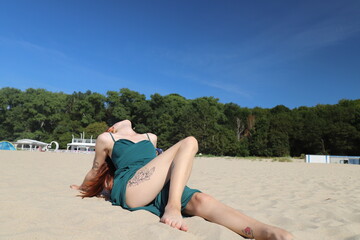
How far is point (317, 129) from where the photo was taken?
101ft

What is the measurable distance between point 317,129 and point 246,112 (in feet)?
41.1

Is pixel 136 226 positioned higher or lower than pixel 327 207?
higher

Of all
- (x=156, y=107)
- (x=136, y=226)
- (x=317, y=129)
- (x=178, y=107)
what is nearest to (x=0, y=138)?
(x=156, y=107)

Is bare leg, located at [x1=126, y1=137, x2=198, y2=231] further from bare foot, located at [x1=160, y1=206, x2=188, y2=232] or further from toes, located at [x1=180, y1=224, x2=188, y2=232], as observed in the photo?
toes, located at [x1=180, y1=224, x2=188, y2=232]

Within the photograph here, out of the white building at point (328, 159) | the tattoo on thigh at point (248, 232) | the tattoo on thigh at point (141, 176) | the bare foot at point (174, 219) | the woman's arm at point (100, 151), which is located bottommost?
the white building at point (328, 159)

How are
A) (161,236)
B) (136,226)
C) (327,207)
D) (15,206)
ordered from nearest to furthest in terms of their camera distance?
1. (161,236)
2. (136,226)
3. (15,206)
4. (327,207)

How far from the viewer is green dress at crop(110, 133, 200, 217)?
82.2 inches

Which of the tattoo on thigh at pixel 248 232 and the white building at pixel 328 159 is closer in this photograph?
the tattoo on thigh at pixel 248 232

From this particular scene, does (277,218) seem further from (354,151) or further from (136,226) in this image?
(354,151)

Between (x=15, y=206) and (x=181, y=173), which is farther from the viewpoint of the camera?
(x=15, y=206)

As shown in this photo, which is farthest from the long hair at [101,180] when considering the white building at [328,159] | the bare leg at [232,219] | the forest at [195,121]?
the forest at [195,121]

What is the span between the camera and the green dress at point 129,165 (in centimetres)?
209

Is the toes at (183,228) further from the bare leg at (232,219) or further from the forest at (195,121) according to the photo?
the forest at (195,121)

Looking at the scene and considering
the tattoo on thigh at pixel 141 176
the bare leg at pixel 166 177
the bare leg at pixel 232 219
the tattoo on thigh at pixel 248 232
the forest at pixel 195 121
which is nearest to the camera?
the bare leg at pixel 232 219
